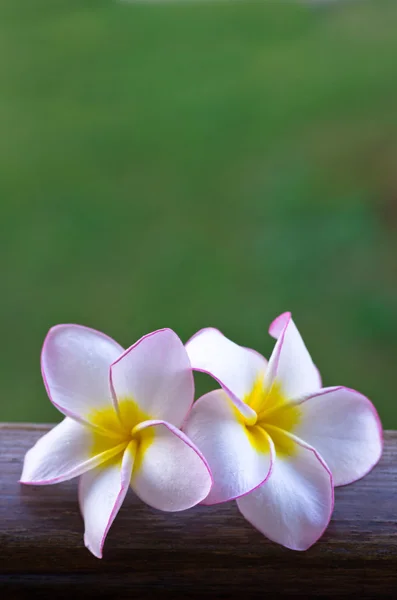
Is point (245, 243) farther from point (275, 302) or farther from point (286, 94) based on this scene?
point (286, 94)

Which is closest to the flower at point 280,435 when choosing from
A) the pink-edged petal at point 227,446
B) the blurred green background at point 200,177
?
the pink-edged petal at point 227,446

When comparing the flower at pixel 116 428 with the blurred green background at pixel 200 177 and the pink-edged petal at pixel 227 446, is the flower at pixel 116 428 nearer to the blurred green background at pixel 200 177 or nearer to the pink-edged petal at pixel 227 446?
the pink-edged petal at pixel 227 446

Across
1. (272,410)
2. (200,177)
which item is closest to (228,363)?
(272,410)

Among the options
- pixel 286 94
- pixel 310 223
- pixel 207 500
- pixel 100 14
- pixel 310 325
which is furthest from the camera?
pixel 100 14

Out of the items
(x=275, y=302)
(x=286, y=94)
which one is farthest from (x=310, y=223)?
(x=286, y=94)

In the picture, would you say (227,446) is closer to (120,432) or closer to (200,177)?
(120,432)
